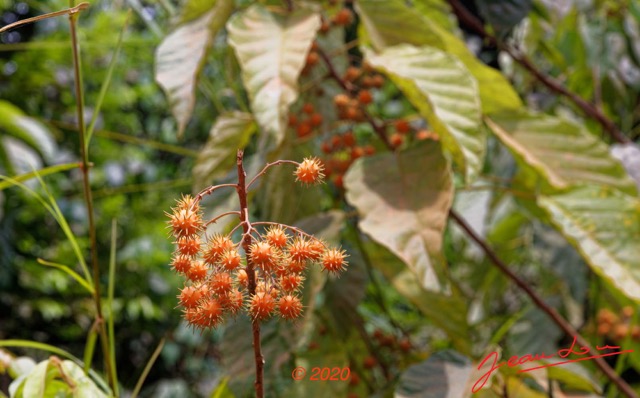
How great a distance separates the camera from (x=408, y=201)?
0.75 meters

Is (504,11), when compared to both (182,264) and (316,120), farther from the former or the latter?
(182,264)

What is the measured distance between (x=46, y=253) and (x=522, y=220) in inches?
36.0

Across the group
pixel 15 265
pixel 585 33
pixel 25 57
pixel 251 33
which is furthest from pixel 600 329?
pixel 25 57

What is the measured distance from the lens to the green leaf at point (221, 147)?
857 millimetres

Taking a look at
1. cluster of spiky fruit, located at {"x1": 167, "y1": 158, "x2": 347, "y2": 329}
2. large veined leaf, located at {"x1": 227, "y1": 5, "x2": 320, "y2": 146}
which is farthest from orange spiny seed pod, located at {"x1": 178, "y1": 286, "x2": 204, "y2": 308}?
large veined leaf, located at {"x1": 227, "y1": 5, "x2": 320, "y2": 146}

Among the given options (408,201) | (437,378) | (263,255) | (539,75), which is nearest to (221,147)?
(408,201)

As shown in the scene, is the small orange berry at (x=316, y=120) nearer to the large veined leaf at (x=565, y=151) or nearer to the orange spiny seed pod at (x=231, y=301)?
the large veined leaf at (x=565, y=151)

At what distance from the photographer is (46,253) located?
1595 millimetres

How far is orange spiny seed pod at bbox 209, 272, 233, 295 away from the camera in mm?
300

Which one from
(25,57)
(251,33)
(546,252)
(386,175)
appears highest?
(251,33)

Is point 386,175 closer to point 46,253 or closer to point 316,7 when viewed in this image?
point 316,7

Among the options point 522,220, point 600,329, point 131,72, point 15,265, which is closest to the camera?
point 600,329

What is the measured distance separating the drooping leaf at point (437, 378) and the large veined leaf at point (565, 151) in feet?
0.84

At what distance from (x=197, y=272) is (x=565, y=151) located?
2.21 feet
